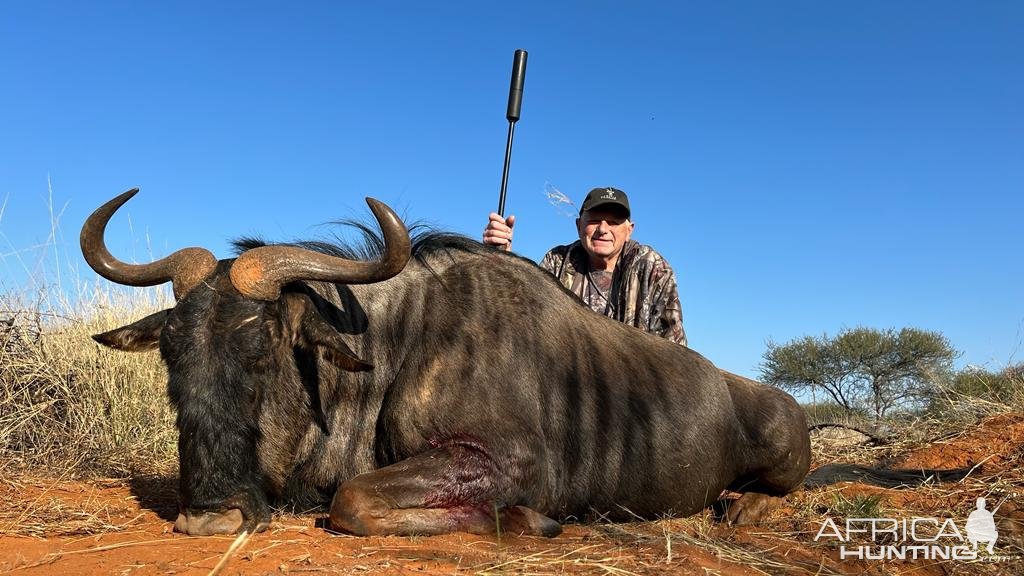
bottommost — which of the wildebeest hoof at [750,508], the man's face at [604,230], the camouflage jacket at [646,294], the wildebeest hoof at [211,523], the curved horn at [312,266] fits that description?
the wildebeest hoof at [211,523]

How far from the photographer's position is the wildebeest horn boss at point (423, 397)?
137 inches

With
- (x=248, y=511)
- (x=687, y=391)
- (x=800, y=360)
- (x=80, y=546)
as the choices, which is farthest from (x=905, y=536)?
(x=800, y=360)

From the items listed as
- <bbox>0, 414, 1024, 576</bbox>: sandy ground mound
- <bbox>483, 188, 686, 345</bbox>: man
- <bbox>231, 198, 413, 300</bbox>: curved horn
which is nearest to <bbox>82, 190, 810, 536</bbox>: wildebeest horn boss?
<bbox>231, 198, 413, 300</bbox>: curved horn

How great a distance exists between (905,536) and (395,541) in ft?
7.89

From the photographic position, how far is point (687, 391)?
4848 millimetres

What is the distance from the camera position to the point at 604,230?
700 cm

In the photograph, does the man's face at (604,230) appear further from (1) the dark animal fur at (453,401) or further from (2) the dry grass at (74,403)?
(2) the dry grass at (74,403)

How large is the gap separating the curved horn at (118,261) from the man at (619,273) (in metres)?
2.96

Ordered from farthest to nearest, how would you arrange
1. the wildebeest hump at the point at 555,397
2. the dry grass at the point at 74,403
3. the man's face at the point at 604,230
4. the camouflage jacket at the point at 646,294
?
the man's face at the point at 604,230 → the camouflage jacket at the point at 646,294 → the dry grass at the point at 74,403 → the wildebeest hump at the point at 555,397

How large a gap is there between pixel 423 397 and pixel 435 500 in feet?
1.78

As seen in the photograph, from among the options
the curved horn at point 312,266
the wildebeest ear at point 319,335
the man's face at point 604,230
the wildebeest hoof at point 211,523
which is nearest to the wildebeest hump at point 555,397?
the wildebeest ear at point 319,335

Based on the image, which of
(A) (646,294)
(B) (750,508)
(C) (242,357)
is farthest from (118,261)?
(A) (646,294)

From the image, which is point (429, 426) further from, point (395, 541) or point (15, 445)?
point (15, 445)

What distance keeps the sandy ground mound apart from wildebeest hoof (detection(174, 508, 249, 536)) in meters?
0.05
